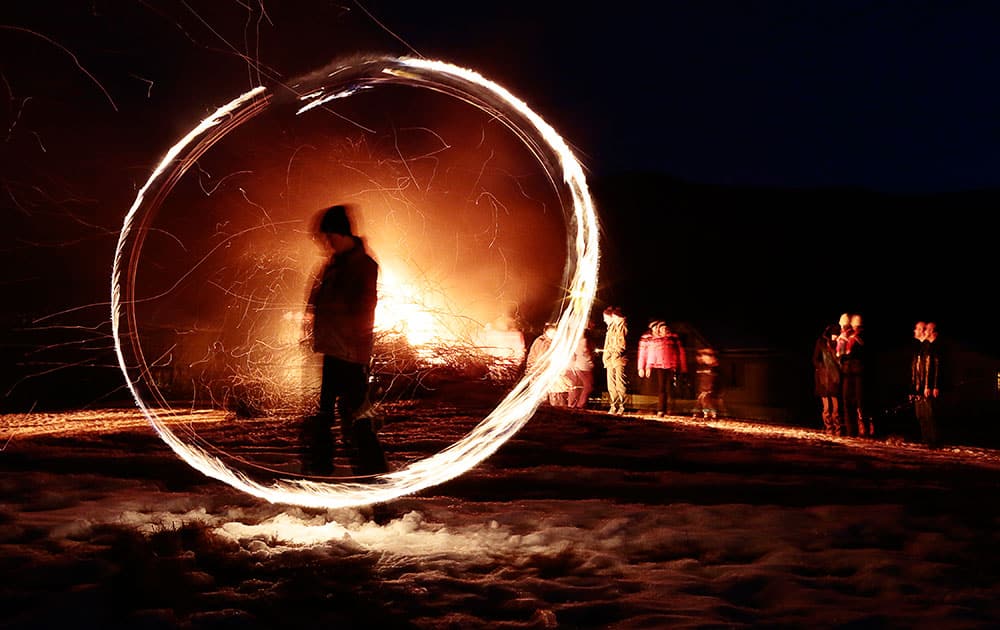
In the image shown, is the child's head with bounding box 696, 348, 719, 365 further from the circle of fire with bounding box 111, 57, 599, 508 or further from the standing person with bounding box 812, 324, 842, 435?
the circle of fire with bounding box 111, 57, 599, 508

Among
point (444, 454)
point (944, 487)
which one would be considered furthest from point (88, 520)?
point (944, 487)

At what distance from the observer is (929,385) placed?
33.2 feet

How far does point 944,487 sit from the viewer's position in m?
6.49

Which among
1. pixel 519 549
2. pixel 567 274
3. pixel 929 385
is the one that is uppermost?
pixel 567 274

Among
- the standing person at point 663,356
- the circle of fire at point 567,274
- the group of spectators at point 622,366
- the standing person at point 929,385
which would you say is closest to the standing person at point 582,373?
the group of spectators at point 622,366

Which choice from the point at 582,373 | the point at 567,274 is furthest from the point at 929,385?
the point at 567,274

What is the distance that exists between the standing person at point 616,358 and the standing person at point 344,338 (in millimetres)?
8510

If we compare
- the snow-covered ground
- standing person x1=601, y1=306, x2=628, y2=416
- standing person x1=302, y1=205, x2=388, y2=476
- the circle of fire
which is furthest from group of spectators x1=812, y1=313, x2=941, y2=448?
standing person x1=302, y1=205, x2=388, y2=476

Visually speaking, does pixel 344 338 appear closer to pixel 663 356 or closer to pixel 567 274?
pixel 567 274

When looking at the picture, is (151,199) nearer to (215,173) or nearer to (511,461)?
(511,461)

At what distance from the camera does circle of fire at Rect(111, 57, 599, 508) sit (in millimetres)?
5062

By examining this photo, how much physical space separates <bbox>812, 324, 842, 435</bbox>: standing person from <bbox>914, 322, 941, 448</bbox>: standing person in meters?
1.67

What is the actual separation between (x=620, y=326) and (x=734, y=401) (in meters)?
8.40

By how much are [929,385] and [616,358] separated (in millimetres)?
4605
